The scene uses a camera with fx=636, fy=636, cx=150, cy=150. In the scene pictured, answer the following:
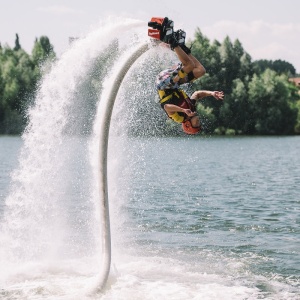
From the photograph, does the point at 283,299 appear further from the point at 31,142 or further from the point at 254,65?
the point at 254,65

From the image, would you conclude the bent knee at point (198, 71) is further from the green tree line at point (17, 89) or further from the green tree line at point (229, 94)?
the green tree line at point (17, 89)

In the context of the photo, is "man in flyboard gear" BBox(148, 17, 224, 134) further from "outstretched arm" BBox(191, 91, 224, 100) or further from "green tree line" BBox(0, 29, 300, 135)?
"green tree line" BBox(0, 29, 300, 135)

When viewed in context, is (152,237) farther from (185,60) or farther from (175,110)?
(185,60)

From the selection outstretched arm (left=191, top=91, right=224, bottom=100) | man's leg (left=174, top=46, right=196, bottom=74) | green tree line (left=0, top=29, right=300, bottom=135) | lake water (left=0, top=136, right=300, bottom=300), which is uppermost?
green tree line (left=0, top=29, right=300, bottom=135)

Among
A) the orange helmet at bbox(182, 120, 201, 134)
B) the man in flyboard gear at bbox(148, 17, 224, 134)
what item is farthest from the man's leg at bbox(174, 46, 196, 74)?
the orange helmet at bbox(182, 120, 201, 134)

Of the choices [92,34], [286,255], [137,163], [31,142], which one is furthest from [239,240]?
[137,163]

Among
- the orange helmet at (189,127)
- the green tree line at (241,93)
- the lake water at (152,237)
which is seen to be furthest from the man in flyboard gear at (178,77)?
the green tree line at (241,93)

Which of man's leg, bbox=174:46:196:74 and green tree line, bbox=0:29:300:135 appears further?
green tree line, bbox=0:29:300:135

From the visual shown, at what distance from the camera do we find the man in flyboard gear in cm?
1039

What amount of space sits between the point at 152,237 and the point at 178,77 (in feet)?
31.3

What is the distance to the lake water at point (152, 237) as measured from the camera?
13.3 metres

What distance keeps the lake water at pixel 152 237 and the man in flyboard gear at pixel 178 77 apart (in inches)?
130

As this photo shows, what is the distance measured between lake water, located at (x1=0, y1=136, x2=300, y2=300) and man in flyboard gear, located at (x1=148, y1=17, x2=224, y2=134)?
130 inches

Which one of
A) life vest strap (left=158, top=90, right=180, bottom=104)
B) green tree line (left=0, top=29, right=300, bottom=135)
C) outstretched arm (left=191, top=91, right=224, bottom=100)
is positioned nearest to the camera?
outstretched arm (left=191, top=91, right=224, bottom=100)
